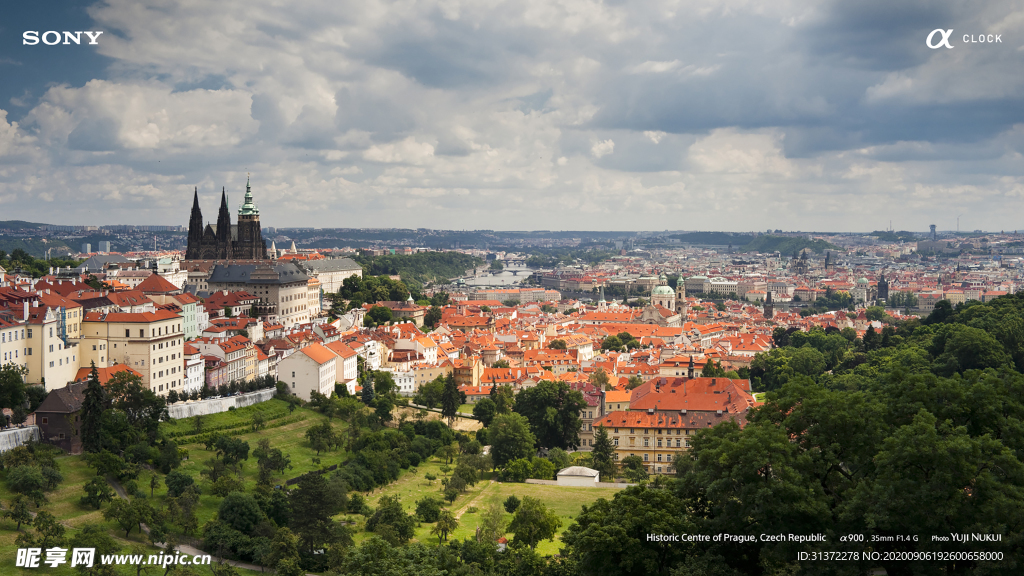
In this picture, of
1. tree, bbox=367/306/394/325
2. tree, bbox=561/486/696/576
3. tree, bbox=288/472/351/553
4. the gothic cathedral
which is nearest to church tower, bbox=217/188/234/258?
the gothic cathedral

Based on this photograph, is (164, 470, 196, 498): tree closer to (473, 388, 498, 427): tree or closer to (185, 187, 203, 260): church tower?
(473, 388, 498, 427): tree

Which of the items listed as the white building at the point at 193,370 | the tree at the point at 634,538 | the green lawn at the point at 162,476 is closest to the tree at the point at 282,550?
the green lawn at the point at 162,476

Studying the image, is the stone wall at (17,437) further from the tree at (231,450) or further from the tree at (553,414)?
the tree at (553,414)

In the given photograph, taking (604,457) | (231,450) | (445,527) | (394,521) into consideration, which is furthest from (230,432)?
(604,457)

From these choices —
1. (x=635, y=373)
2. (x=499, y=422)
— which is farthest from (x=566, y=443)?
(x=635, y=373)

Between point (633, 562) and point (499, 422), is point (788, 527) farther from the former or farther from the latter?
point (499, 422)
